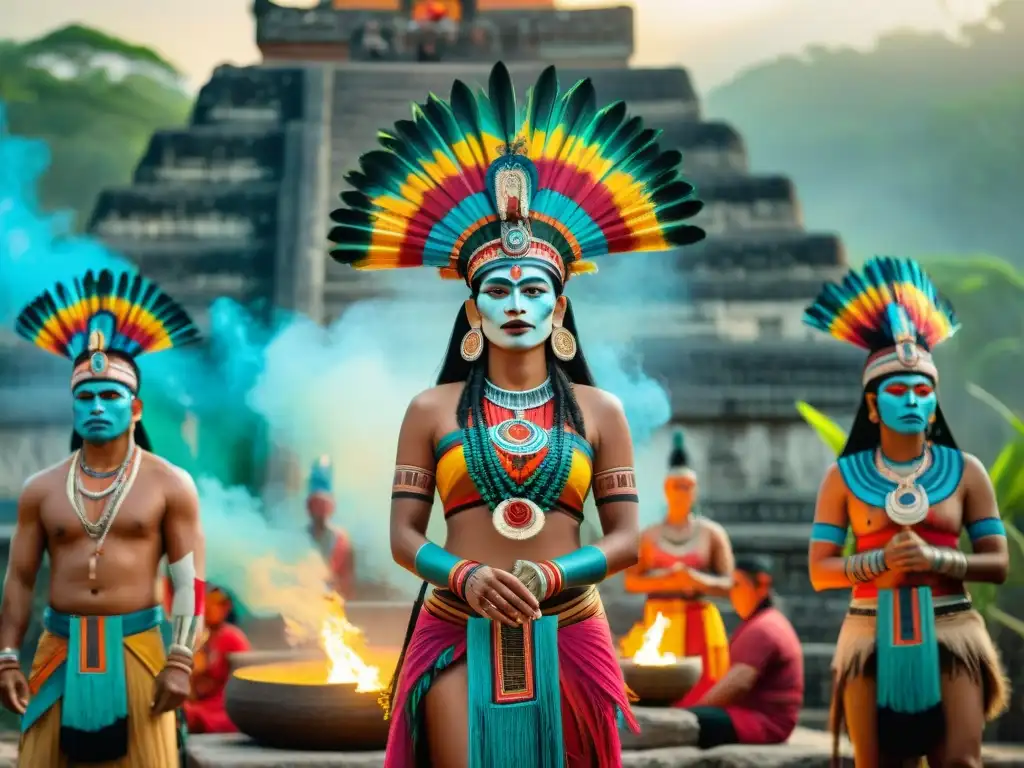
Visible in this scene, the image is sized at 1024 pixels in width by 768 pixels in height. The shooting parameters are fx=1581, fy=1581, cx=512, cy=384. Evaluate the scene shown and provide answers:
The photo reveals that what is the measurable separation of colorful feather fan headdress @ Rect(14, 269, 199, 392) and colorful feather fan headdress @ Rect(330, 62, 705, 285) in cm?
141

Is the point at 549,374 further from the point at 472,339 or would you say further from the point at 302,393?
the point at 302,393

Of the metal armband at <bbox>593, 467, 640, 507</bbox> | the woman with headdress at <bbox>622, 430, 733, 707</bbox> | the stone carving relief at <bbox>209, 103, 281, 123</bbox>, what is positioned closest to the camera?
the metal armband at <bbox>593, 467, 640, 507</bbox>

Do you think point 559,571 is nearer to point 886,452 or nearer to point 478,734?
point 478,734

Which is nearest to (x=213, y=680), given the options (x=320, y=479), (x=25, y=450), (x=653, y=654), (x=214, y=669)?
(x=214, y=669)

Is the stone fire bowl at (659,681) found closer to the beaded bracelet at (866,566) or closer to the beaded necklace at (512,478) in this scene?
the beaded bracelet at (866,566)

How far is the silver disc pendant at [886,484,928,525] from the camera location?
19.8ft

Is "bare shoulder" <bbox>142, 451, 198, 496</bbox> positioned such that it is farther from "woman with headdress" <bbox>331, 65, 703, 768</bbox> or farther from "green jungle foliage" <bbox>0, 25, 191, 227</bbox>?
"green jungle foliage" <bbox>0, 25, 191, 227</bbox>

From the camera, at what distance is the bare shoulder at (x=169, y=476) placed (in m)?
5.98

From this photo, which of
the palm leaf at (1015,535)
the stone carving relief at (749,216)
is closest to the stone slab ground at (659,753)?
the palm leaf at (1015,535)

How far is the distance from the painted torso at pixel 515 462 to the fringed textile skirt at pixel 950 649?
5.71 ft

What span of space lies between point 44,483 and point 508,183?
86.6 inches

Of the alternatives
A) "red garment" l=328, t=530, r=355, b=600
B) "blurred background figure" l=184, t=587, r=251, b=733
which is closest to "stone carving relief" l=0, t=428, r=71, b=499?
"red garment" l=328, t=530, r=355, b=600

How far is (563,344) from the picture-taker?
5047mm

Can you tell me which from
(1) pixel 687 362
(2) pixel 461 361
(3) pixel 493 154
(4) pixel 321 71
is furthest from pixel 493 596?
(4) pixel 321 71
